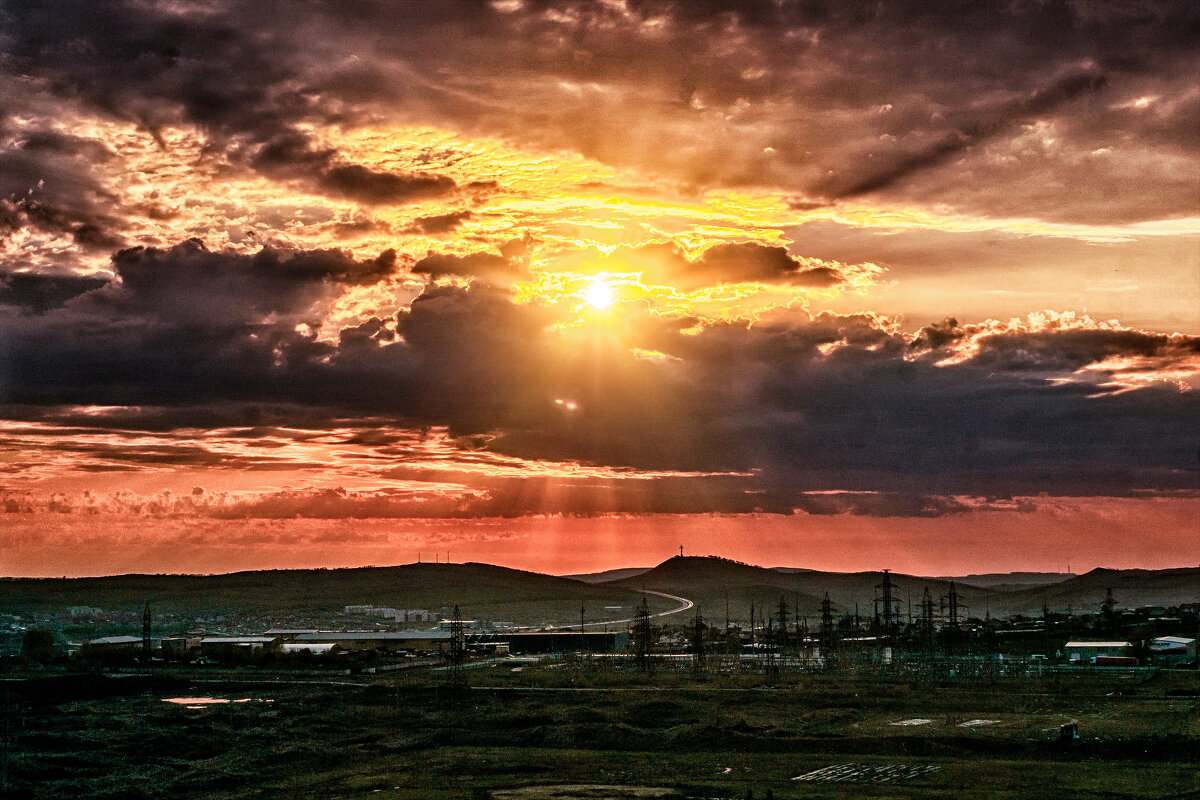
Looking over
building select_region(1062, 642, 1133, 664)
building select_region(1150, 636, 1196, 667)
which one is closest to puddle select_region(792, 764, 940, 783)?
building select_region(1150, 636, 1196, 667)

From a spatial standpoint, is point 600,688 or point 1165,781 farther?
point 600,688

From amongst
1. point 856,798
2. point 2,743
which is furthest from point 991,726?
point 2,743

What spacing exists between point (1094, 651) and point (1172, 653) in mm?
11042

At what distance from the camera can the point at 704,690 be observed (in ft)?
447

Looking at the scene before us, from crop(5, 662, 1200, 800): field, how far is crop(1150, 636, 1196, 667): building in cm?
2377

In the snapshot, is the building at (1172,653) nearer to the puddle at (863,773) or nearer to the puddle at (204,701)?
the puddle at (863,773)

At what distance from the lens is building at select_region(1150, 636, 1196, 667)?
165m

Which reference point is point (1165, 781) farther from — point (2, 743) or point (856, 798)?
point (2, 743)

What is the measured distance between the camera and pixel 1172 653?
169250mm

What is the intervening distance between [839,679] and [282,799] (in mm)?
90838

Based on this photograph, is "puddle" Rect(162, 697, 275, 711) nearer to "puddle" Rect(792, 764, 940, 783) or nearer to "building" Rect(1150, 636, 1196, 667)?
"puddle" Rect(792, 764, 940, 783)

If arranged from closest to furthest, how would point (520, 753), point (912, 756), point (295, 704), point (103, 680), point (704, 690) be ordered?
point (912, 756) < point (520, 753) < point (295, 704) < point (704, 690) < point (103, 680)

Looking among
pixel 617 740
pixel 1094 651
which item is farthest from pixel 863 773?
pixel 1094 651

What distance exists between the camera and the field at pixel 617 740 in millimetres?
→ 75875
